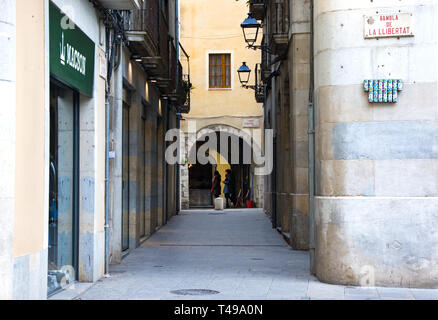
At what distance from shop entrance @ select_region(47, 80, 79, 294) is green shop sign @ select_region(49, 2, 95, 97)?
0.21 metres

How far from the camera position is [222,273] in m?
11.3

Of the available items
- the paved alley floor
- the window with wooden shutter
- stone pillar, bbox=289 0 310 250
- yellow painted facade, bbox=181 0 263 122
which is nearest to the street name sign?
the paved alley floor

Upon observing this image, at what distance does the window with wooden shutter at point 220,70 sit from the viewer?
34.8 meters

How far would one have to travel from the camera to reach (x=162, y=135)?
22625mm

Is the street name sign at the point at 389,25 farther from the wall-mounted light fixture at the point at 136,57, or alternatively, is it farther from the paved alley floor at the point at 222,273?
the wall-mounted light fixture at the point at 136,57

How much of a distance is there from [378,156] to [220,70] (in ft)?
83.7

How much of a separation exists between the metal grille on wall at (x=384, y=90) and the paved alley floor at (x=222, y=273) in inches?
99.7

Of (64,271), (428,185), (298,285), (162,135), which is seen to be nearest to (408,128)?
(428,185)

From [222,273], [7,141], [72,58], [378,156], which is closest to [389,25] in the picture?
[378,156]

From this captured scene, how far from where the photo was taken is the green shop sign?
8.44 m

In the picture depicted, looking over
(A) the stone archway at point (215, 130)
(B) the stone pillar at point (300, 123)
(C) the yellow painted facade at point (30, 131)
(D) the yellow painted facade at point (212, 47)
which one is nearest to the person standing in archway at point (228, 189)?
(A) the stone archway at point (215, 130)

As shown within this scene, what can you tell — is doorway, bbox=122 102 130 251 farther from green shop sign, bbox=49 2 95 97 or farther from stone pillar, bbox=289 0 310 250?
green shop sign, bbox=49 2 95 97

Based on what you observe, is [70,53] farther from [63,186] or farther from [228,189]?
[228,189]
